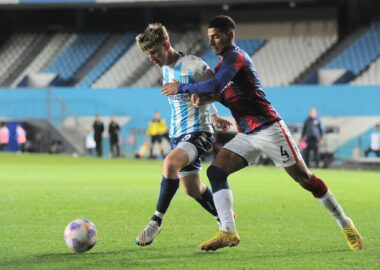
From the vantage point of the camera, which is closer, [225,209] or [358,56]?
[225,209]

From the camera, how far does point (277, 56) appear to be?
4353 centimetres

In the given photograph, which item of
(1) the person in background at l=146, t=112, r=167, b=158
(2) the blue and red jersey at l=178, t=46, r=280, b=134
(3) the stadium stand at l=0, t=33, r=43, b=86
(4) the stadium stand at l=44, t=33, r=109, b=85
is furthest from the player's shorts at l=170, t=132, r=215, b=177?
(3) the stadium stand at l=0, t=33, r=43, b=86

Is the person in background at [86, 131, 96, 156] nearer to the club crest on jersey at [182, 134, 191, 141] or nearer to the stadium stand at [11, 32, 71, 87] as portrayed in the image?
the stadium stand at [11, 32, 71, 87]

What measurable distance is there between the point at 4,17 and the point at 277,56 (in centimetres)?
1598

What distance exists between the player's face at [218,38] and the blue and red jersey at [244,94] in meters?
0.08

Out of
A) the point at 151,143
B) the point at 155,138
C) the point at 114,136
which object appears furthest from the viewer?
the point at 114,136

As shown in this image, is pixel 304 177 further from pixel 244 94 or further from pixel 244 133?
pixel 244 94

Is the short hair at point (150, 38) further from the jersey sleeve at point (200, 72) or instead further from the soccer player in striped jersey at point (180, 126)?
the jersey sleeve at point (200, 72)

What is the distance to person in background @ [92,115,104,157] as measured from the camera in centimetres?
3728

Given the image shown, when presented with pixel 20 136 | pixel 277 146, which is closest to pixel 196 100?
pixel 277 146

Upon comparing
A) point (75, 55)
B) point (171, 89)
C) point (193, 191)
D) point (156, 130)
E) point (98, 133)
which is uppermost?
point (171, 89)

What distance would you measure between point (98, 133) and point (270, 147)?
1141 inches

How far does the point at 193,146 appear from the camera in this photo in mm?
9492

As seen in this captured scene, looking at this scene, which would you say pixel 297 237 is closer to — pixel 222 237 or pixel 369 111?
pixel 222 237
